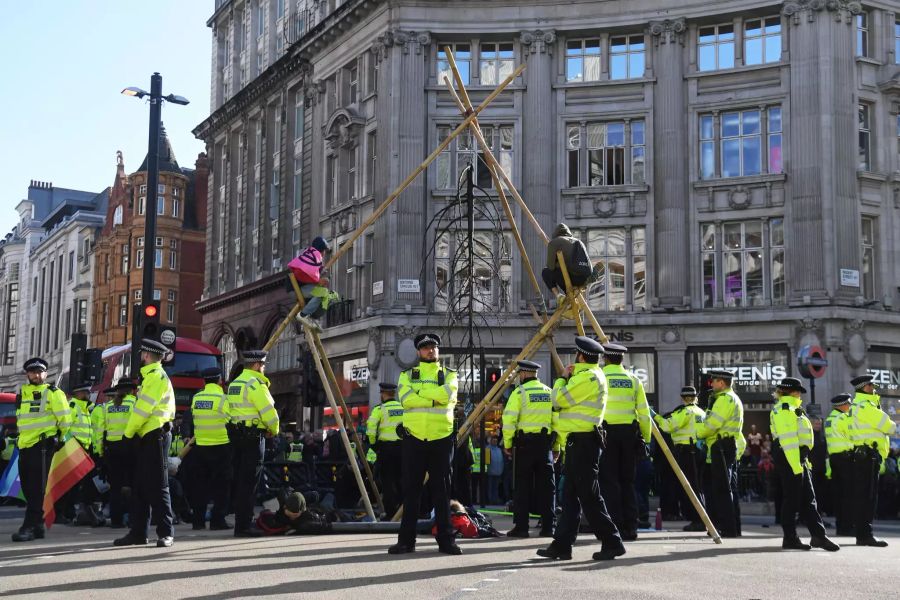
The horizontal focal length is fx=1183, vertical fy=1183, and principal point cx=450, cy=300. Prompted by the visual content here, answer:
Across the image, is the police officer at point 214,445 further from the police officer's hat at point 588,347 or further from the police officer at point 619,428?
the police officer's hat at point 588,347

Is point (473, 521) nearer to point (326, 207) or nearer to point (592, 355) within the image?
point (592, 355)

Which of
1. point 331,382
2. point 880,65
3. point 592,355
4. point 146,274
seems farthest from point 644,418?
point 880,65

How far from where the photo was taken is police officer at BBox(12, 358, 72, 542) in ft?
42.4

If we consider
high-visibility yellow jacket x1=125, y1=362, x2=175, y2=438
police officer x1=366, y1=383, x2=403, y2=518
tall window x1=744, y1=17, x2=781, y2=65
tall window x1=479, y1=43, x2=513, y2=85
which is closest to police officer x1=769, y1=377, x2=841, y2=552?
police officer x1=366, y1=383, x2=403, y2=518

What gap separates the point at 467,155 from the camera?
37.3m

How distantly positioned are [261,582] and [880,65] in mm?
30338

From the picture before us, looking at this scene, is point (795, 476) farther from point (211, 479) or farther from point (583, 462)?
point (211, 479)

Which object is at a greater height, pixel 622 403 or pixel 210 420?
pixel 622 403

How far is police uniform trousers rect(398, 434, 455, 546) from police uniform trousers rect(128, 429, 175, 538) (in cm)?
253

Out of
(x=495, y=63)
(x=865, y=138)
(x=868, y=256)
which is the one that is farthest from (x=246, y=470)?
(x=865, y=138)

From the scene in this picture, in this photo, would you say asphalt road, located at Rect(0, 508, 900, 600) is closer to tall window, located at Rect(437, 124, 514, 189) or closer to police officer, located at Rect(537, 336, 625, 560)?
police officer, located at Rect(537, 336, 625, 560)

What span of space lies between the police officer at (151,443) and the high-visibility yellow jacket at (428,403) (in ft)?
8.24

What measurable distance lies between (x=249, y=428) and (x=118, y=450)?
337 cm

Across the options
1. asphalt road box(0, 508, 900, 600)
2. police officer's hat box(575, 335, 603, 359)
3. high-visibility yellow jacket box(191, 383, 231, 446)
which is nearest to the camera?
asphalt road box(0, 508, 900, 600)
